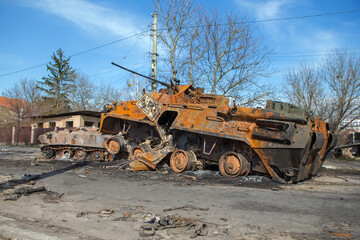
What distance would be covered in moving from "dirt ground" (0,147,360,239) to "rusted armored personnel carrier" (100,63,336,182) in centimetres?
69

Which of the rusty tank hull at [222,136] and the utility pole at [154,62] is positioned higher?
the utility pole at [154,62]

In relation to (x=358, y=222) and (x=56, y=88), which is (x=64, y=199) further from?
(x=56, y=88)

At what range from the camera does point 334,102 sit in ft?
77.3

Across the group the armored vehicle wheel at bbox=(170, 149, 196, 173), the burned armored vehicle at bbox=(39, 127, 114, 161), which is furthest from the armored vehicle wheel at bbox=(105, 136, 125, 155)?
the armored vehicle wheel at bbox=(170, 149, 196, 173)

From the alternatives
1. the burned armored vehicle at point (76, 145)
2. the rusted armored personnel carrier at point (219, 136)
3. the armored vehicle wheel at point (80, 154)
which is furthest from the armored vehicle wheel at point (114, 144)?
the armored vehicle wheel at point (80, 154)

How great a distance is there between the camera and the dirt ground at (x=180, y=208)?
4.53m

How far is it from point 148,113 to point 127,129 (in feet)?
6.27

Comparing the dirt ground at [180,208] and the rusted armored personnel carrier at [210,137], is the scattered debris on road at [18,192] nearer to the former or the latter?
the dirt ground at [180,208]

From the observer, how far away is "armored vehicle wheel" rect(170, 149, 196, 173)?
1038 cm

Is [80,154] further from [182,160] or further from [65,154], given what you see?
[182,160]

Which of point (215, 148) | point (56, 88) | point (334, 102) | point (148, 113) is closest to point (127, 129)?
point (148, 113)

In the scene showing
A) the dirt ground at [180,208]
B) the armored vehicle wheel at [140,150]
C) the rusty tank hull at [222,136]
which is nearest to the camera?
the dirt ground at [180,208]

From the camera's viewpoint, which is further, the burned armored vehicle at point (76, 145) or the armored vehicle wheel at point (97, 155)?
the armored vehicle wheel at point (97, 155)

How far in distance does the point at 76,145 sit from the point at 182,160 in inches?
265
